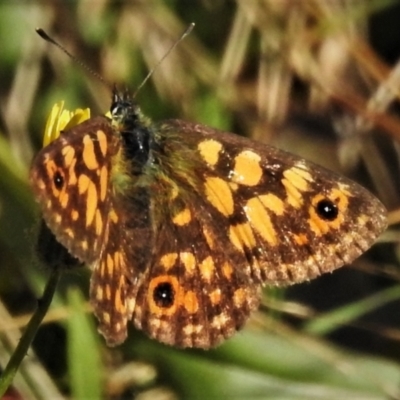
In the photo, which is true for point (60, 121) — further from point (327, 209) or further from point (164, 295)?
point (327, 209)

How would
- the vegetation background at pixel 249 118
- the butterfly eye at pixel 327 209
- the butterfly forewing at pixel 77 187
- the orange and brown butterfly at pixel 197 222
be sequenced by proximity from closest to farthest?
the butterfly forewing at pixel 77 187, the orange and brown butterfly at pixel 197 222, the butterfly eye at pixel 327 209, the vegetation background at pixel 249 118

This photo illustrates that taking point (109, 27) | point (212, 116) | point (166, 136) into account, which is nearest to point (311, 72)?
point (212, 116)

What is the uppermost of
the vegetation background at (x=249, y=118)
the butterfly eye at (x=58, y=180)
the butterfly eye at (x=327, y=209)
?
the butterfly eye at (x=327, y=209)

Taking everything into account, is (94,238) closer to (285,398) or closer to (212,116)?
(285,398)

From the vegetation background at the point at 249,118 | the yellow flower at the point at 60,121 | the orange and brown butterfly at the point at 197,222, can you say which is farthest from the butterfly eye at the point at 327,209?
the vegetation background at the point at 249,118

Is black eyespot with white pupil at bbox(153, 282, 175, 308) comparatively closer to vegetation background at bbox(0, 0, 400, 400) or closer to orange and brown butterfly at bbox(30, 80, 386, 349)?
orange and brown butterfly at bbox(30, 80, 386, 349)

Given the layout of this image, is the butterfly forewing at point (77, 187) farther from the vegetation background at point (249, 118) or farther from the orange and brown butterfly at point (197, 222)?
the vegetation background at point (249, 118)

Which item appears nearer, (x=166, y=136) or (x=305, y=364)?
(x=166, y=136)

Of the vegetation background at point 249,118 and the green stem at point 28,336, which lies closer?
the green stem at point 28,336
